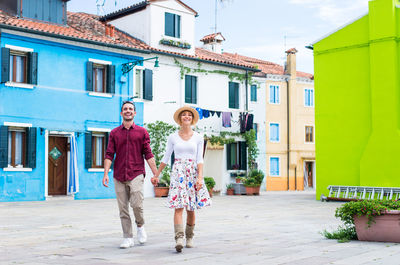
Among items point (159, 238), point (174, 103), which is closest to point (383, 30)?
point (174, 103)

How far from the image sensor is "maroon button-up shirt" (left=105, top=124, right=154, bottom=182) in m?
7.69

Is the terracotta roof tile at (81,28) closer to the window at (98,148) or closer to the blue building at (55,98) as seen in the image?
the blue building at (55,98)

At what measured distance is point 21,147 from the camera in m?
20.7

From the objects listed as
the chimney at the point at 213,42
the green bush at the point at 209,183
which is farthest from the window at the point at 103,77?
the chimney at the point at 213,42

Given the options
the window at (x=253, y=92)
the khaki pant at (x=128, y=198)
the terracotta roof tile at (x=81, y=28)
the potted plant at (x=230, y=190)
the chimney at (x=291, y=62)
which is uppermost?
the chimney at (x=291, y=62)

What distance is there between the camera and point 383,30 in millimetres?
19656

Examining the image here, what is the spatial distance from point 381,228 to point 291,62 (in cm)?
3295

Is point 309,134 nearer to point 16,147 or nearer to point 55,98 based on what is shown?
point 55,98

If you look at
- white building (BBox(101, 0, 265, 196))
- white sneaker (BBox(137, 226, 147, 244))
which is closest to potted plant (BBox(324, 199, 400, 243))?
white sneaker (BBox(137, 226, 147, 244))

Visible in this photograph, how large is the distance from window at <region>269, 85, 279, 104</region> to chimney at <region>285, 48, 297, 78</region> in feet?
6.75

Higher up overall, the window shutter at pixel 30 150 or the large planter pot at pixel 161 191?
the window shutter at pixel 30 150

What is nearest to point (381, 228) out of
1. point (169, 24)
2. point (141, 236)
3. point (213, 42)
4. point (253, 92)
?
point (141, 236)

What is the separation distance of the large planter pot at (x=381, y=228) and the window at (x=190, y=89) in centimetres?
1881

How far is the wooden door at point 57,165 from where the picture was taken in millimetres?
21672
